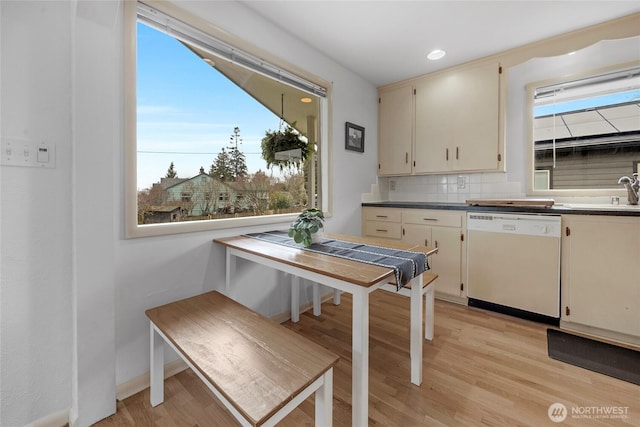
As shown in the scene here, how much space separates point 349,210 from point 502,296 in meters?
1.61

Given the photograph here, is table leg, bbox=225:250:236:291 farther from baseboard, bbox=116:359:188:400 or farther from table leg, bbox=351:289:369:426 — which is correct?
table leg, bbox=351:289:369:426

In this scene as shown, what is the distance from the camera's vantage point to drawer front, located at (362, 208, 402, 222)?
2955mm

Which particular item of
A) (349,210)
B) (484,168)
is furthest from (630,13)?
(349,210)

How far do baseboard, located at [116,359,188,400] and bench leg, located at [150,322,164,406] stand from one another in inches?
7.3

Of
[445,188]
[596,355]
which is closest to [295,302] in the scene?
[596,355]

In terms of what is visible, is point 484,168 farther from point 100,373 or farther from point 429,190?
point 100,373

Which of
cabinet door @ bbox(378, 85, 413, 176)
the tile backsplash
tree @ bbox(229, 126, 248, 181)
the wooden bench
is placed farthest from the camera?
cabinet door @ bbox(378, 85, 413, 176)

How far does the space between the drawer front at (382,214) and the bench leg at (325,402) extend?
2222 millimetres

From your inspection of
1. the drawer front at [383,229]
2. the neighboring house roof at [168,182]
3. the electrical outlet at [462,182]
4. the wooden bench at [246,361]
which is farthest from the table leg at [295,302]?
the electrical outlet at [462,182]

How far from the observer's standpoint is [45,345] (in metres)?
1.22

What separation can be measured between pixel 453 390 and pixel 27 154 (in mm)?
Answer: 2347

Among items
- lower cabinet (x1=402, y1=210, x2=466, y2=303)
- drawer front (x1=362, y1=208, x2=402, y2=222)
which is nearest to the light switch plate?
drawer front (x1=362, y1=208, x2=402, y2=222)

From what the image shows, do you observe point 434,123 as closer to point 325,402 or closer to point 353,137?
point 353,137

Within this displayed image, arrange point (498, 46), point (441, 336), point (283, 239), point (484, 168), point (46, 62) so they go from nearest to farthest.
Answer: point (46, 62)
point (283, 239)
point (441, 336)
point (498, 46)
point (484, 168)
